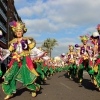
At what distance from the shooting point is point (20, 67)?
7.52 metres

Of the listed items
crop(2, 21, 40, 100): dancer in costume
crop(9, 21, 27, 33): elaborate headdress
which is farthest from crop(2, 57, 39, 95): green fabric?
crop(9, 21, 27, 33): elaborate headdress

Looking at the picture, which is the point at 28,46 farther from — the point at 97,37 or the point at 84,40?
the point at 84,40

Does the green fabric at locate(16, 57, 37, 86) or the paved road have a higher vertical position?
the green fabric at locate(16, 57, 37, 86)

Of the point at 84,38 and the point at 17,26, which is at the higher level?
the point at 17,26

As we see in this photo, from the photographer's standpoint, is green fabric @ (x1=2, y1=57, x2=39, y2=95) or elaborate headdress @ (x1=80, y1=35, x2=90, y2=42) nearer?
green fabric @ (x1=2, y1=57, x2=39, y2=95)

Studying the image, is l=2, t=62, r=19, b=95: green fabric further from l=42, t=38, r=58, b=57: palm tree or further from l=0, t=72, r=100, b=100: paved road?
l=42, t=38, r=58, b=57: palm tree

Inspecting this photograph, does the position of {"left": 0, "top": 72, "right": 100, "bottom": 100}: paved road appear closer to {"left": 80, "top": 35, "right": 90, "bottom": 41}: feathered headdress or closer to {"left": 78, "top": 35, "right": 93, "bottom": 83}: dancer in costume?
{"left": 78, "top": 35, "right": 93, "bottom": 83}: dancer in costume

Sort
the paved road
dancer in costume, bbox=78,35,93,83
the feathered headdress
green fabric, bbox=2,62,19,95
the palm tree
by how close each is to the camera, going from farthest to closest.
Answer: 1. the palm tree
2. the feathered headdress
3. dancer in costume, bbox=78,35,93,83
4. the paved road
5. green fabric, bbox=2,62,19,95

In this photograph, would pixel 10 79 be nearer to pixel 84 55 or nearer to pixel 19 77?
pixel 19 77

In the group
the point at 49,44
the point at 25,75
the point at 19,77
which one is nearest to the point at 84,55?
the point at 25,75

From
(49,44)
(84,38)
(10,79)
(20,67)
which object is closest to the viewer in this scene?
(10,79)

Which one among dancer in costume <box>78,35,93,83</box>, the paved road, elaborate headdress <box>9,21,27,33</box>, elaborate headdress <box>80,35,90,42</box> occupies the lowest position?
the paved road

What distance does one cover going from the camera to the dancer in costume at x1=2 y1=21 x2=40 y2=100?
7.29 metres

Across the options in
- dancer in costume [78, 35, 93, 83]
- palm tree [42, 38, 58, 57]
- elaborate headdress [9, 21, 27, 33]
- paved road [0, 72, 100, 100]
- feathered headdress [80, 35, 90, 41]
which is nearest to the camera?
paved road [0, 72, 100, 100]
